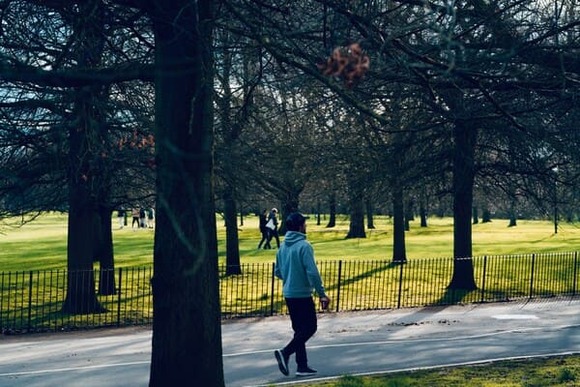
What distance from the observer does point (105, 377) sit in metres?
11.2

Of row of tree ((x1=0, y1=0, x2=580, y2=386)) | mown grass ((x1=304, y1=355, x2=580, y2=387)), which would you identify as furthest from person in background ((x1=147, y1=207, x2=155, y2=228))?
mown grass ((x1=304, y1=355, x2=580, y2=387))

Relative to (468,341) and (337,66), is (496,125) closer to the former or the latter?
(468,341)

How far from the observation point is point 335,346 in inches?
556

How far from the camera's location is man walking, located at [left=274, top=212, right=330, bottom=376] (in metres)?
10.2

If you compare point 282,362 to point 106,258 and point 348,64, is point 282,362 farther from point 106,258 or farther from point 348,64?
point 106,258

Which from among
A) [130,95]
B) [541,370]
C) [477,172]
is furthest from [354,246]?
[541,370]

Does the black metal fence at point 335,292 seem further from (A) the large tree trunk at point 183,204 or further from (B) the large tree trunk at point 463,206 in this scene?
(A) the large tree trunk at point 183,204

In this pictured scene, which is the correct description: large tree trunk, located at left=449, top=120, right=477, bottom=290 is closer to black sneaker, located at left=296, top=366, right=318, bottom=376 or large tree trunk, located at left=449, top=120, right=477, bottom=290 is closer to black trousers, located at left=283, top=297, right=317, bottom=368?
black sneaker, located at left=296, top=366, right=318, bottom=376

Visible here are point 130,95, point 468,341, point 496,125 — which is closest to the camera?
point 496,125

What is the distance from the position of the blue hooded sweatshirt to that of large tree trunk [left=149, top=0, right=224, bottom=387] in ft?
8.07

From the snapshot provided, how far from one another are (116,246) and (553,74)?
40.6 m

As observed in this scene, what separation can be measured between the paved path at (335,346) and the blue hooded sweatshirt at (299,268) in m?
1.09

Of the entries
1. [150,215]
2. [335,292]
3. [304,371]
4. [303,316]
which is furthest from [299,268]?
[150,215]

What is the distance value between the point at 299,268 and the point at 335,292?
46.7ft
